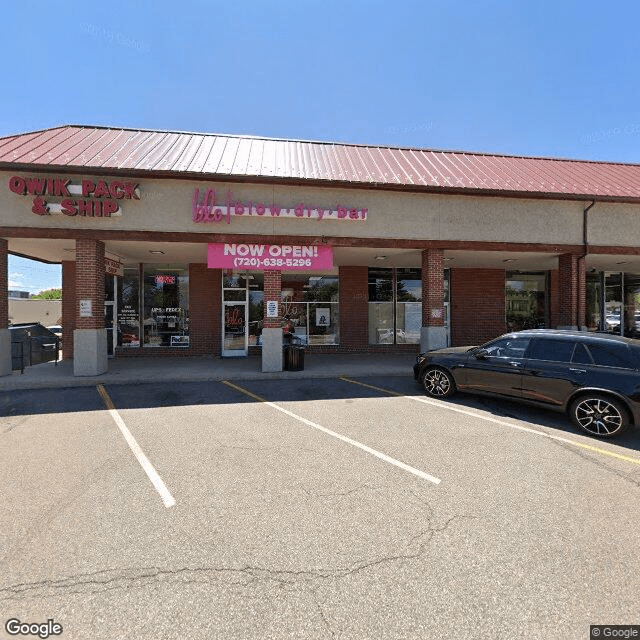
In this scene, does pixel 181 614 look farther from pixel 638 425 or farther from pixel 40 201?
pixel 40 201

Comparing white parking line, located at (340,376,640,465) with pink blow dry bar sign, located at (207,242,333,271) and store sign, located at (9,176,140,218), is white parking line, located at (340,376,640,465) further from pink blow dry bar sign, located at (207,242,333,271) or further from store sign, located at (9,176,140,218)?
store sign, located at (9,176,140,218)

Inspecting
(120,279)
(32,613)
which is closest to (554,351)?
(32,613)

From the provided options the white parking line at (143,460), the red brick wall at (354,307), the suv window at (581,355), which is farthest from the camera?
the red brick wall at (354,307)

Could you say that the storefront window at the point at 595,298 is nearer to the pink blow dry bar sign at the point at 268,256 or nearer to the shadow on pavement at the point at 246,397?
the shadow on pavement at the point at 246,397

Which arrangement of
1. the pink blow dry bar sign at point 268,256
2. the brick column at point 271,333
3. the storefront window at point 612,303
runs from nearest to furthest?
the pink blow dry bar sign at point 268,256
the brick column at point 271,333
the storefront window at point 612,303

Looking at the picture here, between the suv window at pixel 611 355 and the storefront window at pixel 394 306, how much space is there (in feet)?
33.3

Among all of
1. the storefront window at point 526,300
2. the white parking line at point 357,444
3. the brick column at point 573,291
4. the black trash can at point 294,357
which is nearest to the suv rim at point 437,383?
the white parking line at point 357,444

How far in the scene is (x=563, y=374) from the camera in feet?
21.5

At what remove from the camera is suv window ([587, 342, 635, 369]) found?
6113mm

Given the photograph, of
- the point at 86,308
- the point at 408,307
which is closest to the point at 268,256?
the point at 86,308

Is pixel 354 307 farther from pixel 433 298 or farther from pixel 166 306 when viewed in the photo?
pixel 166 306

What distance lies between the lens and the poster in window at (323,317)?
16156 mm

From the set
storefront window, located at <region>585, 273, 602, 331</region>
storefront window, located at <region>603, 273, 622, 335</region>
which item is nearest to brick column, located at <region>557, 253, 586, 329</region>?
storefront window, located at <region>585, 273, 602, 331</region>

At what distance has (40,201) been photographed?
1018 cm
